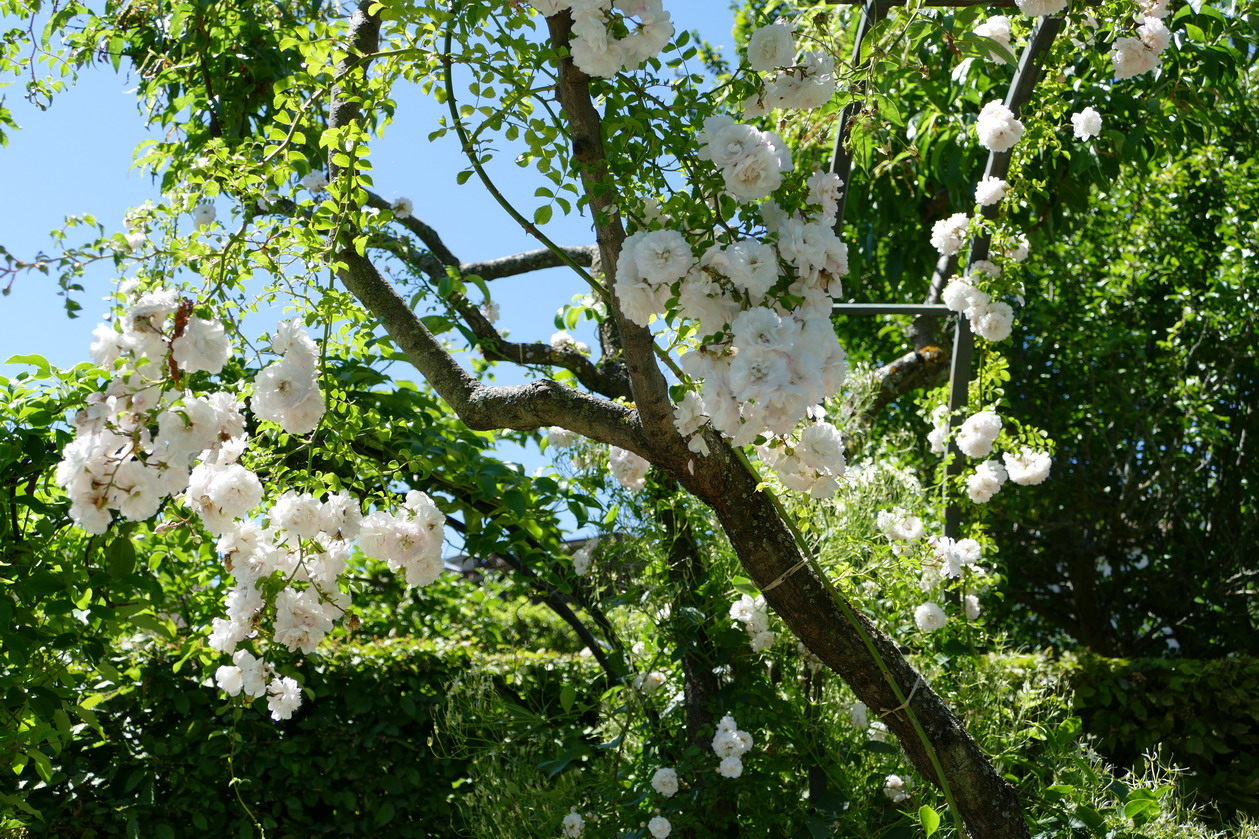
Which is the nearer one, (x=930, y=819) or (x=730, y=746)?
(x=930, y=819)

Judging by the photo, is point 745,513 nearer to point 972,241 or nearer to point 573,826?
point 573,826

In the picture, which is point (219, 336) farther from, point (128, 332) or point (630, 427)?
point (630, 427)

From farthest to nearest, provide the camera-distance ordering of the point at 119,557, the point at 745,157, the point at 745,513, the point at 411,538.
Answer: the point at 745,513
the point at 411,538
the point at 119,557
the point at 745,157

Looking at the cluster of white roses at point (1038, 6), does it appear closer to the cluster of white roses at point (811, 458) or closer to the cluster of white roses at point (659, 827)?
the cluster of white roses at point (811, 458)

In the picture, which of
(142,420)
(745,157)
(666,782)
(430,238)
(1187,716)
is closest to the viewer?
(142,420)

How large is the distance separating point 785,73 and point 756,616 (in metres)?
1.27

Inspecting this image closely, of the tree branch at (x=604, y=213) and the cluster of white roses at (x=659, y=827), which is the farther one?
the cluster of white roses at (x=659, y=827)

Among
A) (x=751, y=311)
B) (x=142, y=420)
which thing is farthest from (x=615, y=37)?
(x=142, y=420)

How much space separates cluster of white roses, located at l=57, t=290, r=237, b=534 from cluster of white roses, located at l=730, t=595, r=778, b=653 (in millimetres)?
1415

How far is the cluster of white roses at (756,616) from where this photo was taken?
2283 millimetres

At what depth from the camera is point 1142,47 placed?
237 centimetres

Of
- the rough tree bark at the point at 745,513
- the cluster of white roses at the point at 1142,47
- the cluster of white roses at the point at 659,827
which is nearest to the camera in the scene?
the rough tree bark at the point at 745,513

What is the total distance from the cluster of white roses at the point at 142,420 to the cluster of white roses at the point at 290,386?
4.5 inches

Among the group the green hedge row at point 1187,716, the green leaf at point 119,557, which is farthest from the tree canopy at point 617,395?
the green hedge row at point 1187,716
